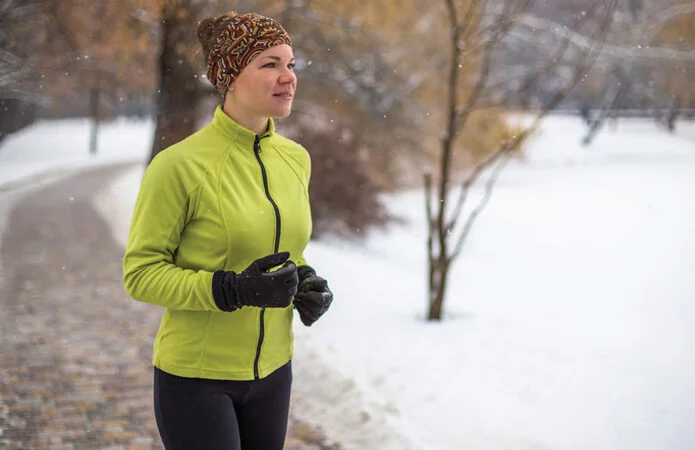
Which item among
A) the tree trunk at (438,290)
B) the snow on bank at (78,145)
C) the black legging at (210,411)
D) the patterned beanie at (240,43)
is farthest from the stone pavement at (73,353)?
the snow on bank at (78,145)

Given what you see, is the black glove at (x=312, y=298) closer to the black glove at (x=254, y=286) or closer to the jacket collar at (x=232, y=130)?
the black glove at (x=254, y=286)

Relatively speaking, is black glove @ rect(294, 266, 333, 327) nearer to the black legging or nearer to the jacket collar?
the black legging

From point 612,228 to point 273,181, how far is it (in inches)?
443

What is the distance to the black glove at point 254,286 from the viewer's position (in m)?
1.83

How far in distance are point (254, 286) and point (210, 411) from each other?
1.30 feet

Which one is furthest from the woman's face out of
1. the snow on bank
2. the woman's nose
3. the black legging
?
the snow on bank

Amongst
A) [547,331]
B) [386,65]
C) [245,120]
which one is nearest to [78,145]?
[386,65]

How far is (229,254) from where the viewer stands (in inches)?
76.5

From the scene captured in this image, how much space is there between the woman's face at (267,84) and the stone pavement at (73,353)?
280cm

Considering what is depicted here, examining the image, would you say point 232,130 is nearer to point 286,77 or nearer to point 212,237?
point 286,77

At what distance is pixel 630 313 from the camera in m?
7.94

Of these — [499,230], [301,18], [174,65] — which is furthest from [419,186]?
[174,65]

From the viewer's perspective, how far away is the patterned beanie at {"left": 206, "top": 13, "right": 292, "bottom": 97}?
1993mm

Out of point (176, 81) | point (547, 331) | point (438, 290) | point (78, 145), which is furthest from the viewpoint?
point (78, 145)
